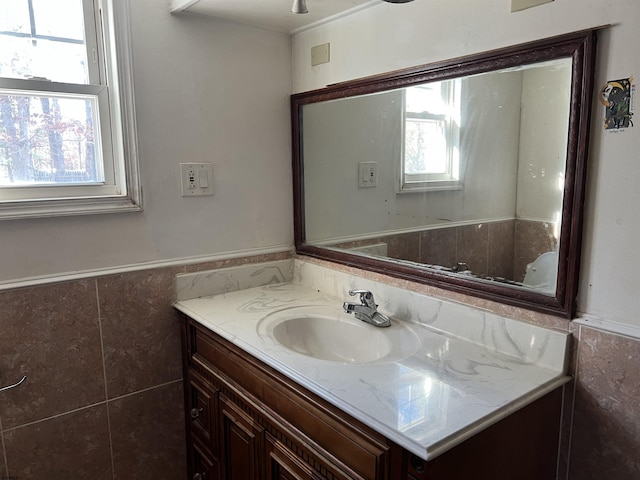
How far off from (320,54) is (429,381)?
1238 mm

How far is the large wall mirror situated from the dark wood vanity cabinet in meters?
0.34

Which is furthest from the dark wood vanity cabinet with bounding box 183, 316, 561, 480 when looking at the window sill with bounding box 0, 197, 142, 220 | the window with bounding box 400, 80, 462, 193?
the window with bounding box 400, 80, 462, 193

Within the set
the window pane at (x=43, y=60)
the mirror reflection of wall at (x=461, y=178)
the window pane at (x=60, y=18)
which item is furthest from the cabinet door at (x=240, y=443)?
the window pane at (x=60, y=18)

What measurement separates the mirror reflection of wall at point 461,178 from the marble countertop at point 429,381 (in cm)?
21

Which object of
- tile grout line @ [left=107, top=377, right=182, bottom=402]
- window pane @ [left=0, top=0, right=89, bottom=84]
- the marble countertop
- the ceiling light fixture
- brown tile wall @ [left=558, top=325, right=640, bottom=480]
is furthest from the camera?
tile grout line @ [left=107, top=377, right=182, bottom=402]

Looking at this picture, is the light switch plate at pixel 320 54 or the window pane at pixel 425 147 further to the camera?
the light switch plate at pixel 320 54

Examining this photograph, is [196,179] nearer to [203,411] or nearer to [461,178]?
[203,411]

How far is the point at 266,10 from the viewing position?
1.63 m

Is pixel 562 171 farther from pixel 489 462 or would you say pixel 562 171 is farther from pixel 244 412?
pixel 244 412

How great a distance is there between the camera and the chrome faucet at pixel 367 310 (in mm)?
1471

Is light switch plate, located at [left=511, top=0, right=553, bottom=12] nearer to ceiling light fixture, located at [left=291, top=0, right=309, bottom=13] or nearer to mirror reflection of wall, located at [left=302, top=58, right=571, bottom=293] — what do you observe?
mirror reflection of wall, located at [left=302, top=58, right=571, bottom=293]

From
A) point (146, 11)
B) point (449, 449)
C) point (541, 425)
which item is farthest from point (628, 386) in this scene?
point (146, 11)

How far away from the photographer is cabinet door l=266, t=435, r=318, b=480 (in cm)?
116

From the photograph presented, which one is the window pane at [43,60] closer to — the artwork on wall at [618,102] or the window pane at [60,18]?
the window pane at [60,18]
